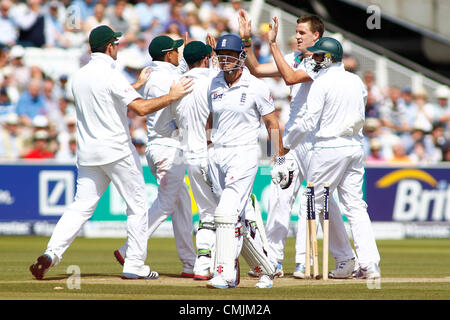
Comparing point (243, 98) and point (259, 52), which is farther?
point (259, 52)

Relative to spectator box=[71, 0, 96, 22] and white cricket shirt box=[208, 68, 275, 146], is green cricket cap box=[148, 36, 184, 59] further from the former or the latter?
spectator box=[71, 0, 96, 22]

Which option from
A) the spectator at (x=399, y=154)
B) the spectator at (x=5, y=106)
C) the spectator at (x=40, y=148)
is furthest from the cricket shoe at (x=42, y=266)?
the spectator at (x=399, y=154)

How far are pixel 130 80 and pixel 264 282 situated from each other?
1127cm

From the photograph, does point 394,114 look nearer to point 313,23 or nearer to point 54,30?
point 54,30

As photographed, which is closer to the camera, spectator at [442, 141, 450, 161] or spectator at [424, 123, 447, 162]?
spectator at [442, 141, 450, 161]

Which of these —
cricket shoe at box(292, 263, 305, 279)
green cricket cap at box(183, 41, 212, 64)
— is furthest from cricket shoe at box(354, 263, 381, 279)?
green cricket cap at box(183, 41, 212, 64)

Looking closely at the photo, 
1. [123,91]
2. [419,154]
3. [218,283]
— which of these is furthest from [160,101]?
[419,154]

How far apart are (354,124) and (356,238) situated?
3.94 feet

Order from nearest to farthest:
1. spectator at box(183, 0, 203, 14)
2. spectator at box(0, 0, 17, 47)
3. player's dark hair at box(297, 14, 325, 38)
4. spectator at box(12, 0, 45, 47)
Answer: player's dark hair at box(297, 14, 325, 38)
spectator at box(0, 0, 17, 47)
spectator at box(12, 0, 45, 47)
spectator at box(183, 0, 203, 14)

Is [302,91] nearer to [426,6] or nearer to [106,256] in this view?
[106,256]

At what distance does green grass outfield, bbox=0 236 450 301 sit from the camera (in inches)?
311

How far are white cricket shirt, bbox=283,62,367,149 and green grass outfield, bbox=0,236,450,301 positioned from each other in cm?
152

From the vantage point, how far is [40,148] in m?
17.8

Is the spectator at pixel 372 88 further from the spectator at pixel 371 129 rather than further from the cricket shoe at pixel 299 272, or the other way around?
the cricket shoe at pixel 299 272
